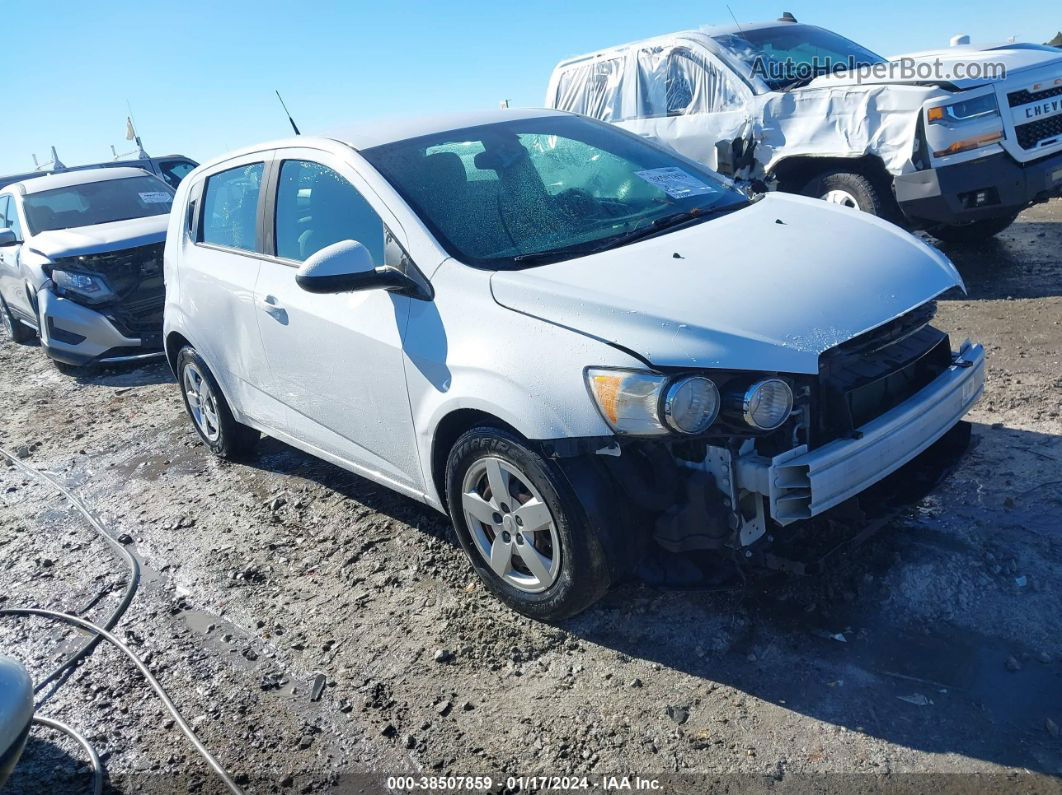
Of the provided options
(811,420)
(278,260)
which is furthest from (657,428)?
(278,260)

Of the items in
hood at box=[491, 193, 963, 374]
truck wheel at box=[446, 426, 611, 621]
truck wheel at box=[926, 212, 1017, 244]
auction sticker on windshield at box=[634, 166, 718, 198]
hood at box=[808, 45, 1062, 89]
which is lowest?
truck wheel at box=[926, 212, 1017, 244]

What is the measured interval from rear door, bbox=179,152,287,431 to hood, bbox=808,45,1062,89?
467 cm

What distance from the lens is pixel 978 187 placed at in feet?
20.1

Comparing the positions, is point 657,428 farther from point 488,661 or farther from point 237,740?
point 237,740

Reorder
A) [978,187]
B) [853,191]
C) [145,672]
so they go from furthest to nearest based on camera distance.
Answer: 1. [853,191]
2. [978,187]
3. [145,672]

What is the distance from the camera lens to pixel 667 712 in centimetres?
275

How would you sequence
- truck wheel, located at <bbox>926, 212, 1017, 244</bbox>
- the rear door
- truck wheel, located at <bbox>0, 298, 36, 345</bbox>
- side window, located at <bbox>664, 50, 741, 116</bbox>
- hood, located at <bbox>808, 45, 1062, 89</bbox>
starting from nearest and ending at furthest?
1. the rear door
2. hood, located at <bbox>808, 45, 1062, 89</bbox>
3. truck wheel, located at <bbox>926, 212, 1017, 244</bbox>
4. side window, located at <bbox>664, 50, 741, 116</bbox>
5. truck wheel, located at <bbox>0, 298, 36, 345</bbox>

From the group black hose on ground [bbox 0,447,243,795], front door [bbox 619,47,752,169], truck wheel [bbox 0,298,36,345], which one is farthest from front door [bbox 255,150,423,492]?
truck wheel [bbox 0,298,36,345]

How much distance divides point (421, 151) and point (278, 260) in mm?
897

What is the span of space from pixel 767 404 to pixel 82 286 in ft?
24.2

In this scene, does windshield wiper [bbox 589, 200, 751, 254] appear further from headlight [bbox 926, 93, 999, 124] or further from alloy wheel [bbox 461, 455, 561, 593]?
headlight [bbox 926, 93, 999, 124]

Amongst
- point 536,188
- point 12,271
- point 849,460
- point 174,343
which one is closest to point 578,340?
point 849,460

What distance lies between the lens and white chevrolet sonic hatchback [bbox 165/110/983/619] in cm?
270

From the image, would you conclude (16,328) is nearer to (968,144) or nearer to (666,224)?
(666,224)
